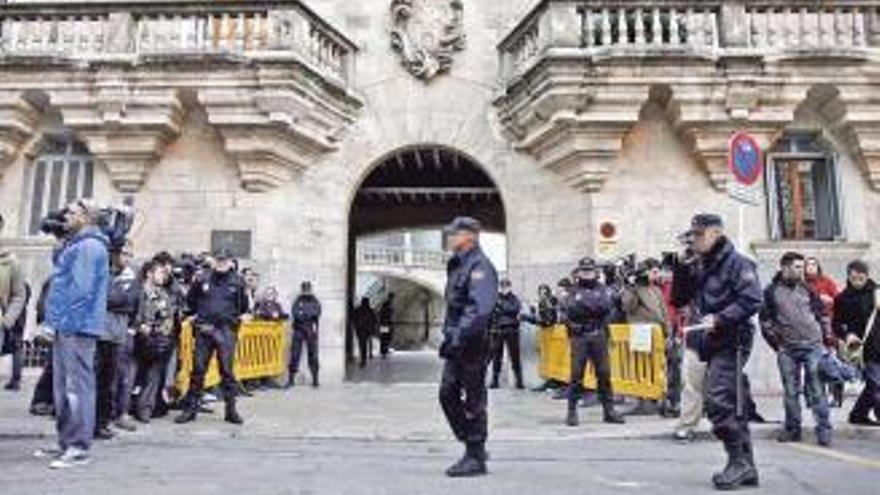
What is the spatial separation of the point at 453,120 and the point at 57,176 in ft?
22.1

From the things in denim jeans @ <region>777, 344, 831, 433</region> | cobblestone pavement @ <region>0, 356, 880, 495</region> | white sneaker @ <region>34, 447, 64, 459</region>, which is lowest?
cobblestone pavement @ <region>0, 356, 880, 495</region>

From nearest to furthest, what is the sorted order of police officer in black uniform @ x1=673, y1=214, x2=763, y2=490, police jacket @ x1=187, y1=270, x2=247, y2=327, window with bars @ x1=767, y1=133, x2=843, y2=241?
police officer in black uniform @ x1=673, y1=214, x2=763, y2=490 → police jacket @ x1=187, y1=270, x2=247, y2=327 → window with bars @ x1=767, y1=133, x2=843, y2=241

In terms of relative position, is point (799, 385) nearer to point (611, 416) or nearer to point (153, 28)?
point (611, 416)

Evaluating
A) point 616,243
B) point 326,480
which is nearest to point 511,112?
point 616,243

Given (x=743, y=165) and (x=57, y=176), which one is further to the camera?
(x=57, y=176)

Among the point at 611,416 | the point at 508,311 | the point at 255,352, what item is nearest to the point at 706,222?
the point at 611,416

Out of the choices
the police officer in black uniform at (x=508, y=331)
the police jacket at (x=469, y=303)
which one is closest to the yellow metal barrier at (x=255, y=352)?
the police officer in black uniform at (x=508, y=331)

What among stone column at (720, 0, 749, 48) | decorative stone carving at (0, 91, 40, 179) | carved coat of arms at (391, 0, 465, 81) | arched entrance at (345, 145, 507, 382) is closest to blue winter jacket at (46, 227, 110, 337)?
decorative stone carving at (0, 91, 40, 179)

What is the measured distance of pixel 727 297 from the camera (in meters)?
5.65

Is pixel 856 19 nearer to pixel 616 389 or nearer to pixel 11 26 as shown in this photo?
pixel 616 389

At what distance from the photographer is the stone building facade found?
1288 cm

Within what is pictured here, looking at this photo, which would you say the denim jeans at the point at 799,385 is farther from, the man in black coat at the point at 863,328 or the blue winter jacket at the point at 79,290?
the blue winter jacket at the point at 79,290

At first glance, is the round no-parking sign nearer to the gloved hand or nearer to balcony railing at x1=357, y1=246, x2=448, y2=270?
the gloved hand

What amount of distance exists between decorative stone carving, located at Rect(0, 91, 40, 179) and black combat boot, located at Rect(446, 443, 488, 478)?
1075 centimetres
